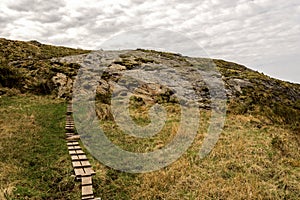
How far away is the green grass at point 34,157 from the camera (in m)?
8.34

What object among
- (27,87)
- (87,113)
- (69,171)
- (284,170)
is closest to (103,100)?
(87,113)

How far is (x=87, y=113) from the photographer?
17.2 meters

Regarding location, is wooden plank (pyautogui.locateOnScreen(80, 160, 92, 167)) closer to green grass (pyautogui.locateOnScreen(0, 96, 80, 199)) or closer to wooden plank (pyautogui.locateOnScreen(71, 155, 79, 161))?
wooden plank (pyautogui.locateOnScreen(71, 155, 79, 161))

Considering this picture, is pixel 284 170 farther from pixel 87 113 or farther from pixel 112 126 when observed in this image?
pixel 87 113

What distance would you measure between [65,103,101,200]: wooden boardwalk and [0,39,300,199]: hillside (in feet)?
0.92

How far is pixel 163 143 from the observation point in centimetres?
1308

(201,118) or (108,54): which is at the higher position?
(108,54)

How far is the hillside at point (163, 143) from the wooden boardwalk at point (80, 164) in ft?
0.92

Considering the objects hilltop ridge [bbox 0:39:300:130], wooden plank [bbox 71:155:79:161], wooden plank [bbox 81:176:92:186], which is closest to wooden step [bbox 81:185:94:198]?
wooden plank [bbox 81:176:92:186]

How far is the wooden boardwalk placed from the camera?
847 centimetres

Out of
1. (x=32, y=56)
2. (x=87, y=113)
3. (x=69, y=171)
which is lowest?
(x=69, y=171)

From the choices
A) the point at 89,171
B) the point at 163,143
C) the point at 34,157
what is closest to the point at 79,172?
the point at 89,171

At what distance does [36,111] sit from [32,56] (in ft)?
61.7

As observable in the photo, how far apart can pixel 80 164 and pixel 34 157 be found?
180cm
